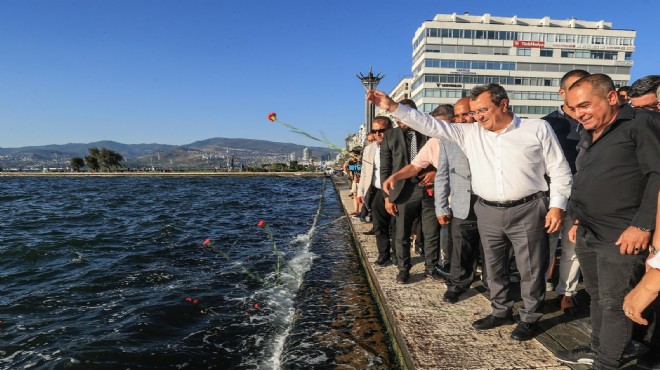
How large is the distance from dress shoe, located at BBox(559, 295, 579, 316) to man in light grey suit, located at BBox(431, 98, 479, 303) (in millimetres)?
845

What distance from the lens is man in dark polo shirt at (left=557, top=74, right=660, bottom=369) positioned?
2113mm

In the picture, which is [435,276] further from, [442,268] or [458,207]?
[458,207]

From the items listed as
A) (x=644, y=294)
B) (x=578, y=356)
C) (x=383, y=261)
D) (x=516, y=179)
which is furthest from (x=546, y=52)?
(x=644, y=294)

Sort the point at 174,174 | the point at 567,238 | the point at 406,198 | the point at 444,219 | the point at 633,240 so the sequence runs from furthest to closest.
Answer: the point at 174,174, the point at 406,198, the point at 444,219, the point at 567,238, the point at 633,240

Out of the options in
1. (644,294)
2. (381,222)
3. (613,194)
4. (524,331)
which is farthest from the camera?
(381,222)

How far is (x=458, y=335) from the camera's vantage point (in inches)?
123

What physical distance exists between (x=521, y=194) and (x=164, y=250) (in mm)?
8015

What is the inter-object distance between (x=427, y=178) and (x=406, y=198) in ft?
1.20

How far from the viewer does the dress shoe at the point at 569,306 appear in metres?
3.42

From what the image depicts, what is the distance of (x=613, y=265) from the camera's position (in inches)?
90.0

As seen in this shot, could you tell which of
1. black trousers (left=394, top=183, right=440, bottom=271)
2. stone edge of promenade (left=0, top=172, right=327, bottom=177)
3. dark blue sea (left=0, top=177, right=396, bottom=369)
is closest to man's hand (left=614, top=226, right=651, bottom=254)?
dark blue sea (left=0, top=177, right=396, bottom=369)

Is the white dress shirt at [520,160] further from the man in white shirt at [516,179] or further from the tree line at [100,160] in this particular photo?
the tree line at [100,160]

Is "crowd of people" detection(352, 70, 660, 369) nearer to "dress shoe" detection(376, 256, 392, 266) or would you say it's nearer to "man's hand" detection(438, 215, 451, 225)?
"man's hand" detection(438, 215, 451, 225)

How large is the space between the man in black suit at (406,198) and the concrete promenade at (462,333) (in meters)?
0.39
